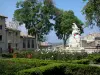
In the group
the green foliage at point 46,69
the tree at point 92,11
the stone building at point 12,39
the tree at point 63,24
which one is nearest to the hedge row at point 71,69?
the green foliage at point 46,69

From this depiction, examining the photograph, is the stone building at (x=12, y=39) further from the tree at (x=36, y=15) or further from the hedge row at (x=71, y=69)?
the hedge row at (x=71, y=69)

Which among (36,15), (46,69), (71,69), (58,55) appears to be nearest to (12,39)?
(36,15)

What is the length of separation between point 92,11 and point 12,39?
149ft

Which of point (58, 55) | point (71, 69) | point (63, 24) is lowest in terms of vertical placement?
point (71, 69)

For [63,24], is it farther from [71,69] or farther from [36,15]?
[71,69]

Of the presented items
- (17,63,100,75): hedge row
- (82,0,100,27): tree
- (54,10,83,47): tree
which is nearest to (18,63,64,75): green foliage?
(17,63,100,75): hedge row

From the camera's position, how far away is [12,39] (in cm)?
7319

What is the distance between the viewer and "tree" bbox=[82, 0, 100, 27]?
27.6 m

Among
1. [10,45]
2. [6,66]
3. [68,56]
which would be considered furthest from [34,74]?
[10,45]

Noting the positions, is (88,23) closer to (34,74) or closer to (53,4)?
(34,74)

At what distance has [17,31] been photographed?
246 ft

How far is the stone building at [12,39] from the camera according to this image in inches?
2645

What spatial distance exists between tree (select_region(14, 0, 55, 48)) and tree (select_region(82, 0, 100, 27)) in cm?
3365

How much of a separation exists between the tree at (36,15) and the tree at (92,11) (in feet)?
110
